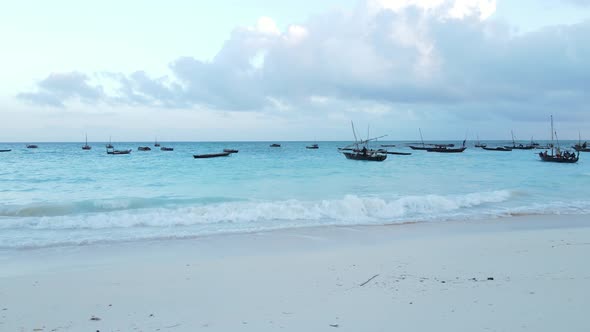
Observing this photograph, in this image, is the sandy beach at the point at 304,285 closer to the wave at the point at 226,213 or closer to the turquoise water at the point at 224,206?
the turquoise water at the point at 224,206

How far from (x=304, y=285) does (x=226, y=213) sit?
25.4ft

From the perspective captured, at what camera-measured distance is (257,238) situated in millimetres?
9656

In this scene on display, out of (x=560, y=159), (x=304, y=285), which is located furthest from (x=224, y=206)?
(x=560, y=159)

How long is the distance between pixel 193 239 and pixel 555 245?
27.7 feet

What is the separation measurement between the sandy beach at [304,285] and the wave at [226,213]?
3068mm

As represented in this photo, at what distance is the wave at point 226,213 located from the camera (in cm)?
1196

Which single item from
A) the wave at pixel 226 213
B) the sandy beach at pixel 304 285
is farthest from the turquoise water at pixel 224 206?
the sandy beach at pixel 304 285

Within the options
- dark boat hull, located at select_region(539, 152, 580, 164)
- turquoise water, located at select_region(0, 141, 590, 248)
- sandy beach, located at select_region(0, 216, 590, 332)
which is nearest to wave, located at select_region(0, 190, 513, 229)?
turquoise water, located at select_region(0, 141, 590, 248)

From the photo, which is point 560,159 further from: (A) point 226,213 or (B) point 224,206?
(A) point 226,213

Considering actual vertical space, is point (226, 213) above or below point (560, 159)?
below

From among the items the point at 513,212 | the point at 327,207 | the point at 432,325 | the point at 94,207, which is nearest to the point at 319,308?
the point at 432,325

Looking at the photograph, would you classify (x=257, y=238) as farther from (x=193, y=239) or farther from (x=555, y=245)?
(x=555, y=245)

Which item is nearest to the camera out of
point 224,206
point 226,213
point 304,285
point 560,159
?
point 304,285

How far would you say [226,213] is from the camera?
13.2 meters
